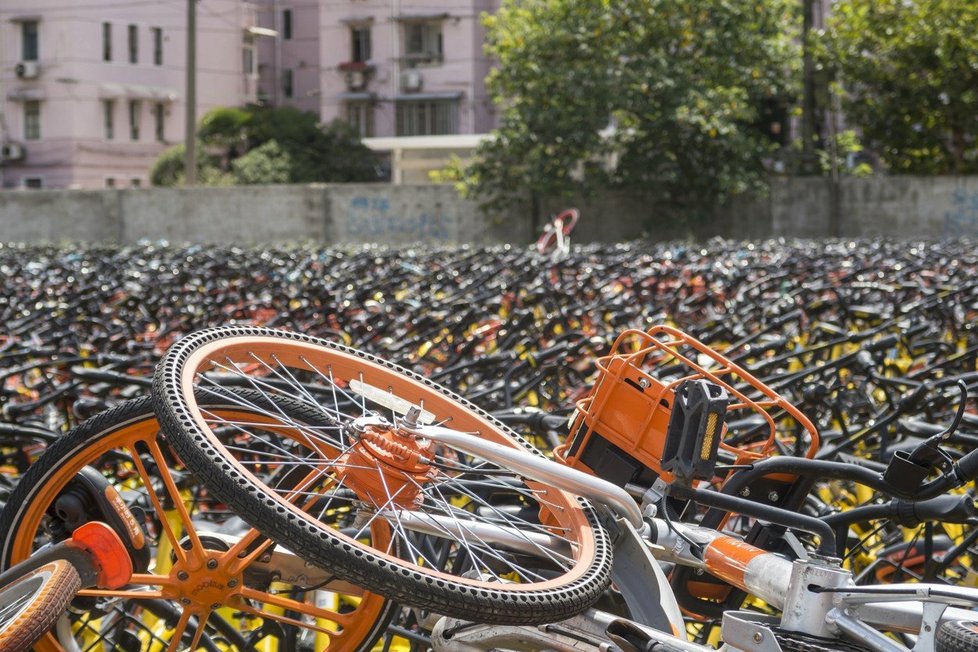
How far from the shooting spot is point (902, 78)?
23.0 meters

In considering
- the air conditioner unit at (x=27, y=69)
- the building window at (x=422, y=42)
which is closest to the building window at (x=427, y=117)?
the building window at (x=422, y=42)

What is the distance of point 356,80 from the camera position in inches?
1683

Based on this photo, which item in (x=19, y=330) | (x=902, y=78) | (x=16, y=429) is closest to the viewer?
(x=16, y=429)

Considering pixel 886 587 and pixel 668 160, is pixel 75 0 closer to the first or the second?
pixel 668 160

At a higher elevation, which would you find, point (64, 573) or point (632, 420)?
point (632, 420)

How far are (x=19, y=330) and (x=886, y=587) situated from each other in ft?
17.6

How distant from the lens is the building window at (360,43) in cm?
4291

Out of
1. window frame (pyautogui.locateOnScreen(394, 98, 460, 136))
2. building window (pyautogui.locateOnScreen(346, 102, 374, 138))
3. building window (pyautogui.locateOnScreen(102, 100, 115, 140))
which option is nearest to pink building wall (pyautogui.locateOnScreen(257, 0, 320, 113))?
building window (pyautogui.locateOnScreen(346, 102, 374, 138))

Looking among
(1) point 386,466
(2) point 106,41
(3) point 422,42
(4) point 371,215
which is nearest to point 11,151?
(2) point 106,41

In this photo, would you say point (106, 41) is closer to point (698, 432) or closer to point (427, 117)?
point (427, 117)

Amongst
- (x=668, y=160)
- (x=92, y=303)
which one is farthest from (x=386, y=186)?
(x=92, y=303)

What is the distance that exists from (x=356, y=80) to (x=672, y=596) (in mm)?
42024

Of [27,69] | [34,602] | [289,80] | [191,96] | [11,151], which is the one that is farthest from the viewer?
[289,80]

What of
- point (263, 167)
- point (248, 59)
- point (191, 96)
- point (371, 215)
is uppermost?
point (248, 59)
